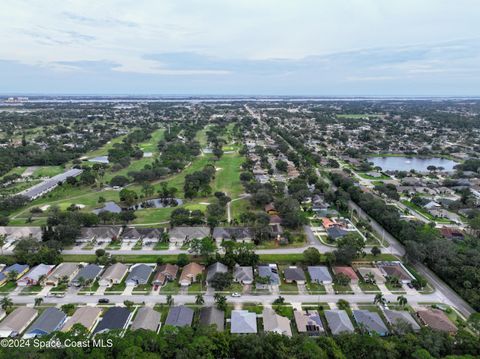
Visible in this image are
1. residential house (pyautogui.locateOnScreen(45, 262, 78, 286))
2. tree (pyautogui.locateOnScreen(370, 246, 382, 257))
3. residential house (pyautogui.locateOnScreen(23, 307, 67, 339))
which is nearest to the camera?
residential house (pyautogui.locateOnScreen(23, 307, 67, 339))

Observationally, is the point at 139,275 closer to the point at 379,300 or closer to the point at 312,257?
the point at 312,257

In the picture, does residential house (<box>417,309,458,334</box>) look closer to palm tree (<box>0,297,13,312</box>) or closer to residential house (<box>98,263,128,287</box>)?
residential house (<box>98,263,128,287</box>)

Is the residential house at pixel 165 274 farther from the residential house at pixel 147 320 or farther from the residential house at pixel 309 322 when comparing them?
the residential house at pixel 309 322

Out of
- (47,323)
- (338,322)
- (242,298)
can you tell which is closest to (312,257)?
(338,322)

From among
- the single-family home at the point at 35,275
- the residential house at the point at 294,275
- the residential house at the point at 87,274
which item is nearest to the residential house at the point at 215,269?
the residential house at the point at 294,275

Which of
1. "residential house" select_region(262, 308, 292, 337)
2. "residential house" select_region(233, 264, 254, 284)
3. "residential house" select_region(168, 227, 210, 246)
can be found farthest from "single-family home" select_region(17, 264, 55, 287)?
"residential house" select_region(262, 308, 292, 337)

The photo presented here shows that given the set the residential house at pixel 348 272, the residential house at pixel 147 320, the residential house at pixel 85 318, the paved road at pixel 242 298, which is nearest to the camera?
the residential house at pixel 147 320
